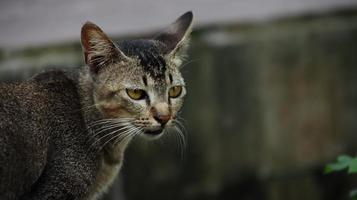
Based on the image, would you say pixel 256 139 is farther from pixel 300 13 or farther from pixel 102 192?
pixel 102 192

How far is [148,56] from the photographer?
5039 millimetres

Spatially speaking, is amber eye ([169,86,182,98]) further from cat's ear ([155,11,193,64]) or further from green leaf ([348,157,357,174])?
green leaf ([348,157,357,174])

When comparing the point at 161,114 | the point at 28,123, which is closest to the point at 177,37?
the point at 161,114

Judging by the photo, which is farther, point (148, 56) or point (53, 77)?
point (53, 77)

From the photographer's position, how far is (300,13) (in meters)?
8.66

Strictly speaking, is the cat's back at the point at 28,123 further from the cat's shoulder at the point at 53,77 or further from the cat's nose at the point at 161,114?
the cat's nose at the point at 161,114

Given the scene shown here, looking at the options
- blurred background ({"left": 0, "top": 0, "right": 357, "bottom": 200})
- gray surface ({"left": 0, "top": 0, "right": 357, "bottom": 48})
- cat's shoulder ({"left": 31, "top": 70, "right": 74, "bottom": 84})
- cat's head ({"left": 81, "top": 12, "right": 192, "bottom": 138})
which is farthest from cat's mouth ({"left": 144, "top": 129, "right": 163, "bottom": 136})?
gray surface ({"left": 0, "top": 0, "right": 357, "bottom": 48})

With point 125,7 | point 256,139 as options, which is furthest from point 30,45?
point 256,139

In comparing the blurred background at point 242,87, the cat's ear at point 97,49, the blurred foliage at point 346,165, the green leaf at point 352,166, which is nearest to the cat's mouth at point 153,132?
the cat's ear at point 97,49

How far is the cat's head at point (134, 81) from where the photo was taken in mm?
4871

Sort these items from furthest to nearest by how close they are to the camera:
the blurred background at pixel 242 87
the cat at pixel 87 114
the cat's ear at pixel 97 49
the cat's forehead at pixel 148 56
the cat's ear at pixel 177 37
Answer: the blurred background at pixel 242 87 < the cat's ear at pixel 177 37 < the cat's forehead at pixel 148 56 < the cat's ear at pixel 97 49 < the cat at pixel 87 114

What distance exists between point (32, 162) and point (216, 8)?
470 centimetres

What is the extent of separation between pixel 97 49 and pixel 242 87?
3631 mm

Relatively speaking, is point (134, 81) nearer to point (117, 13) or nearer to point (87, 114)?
point (87, 114)
